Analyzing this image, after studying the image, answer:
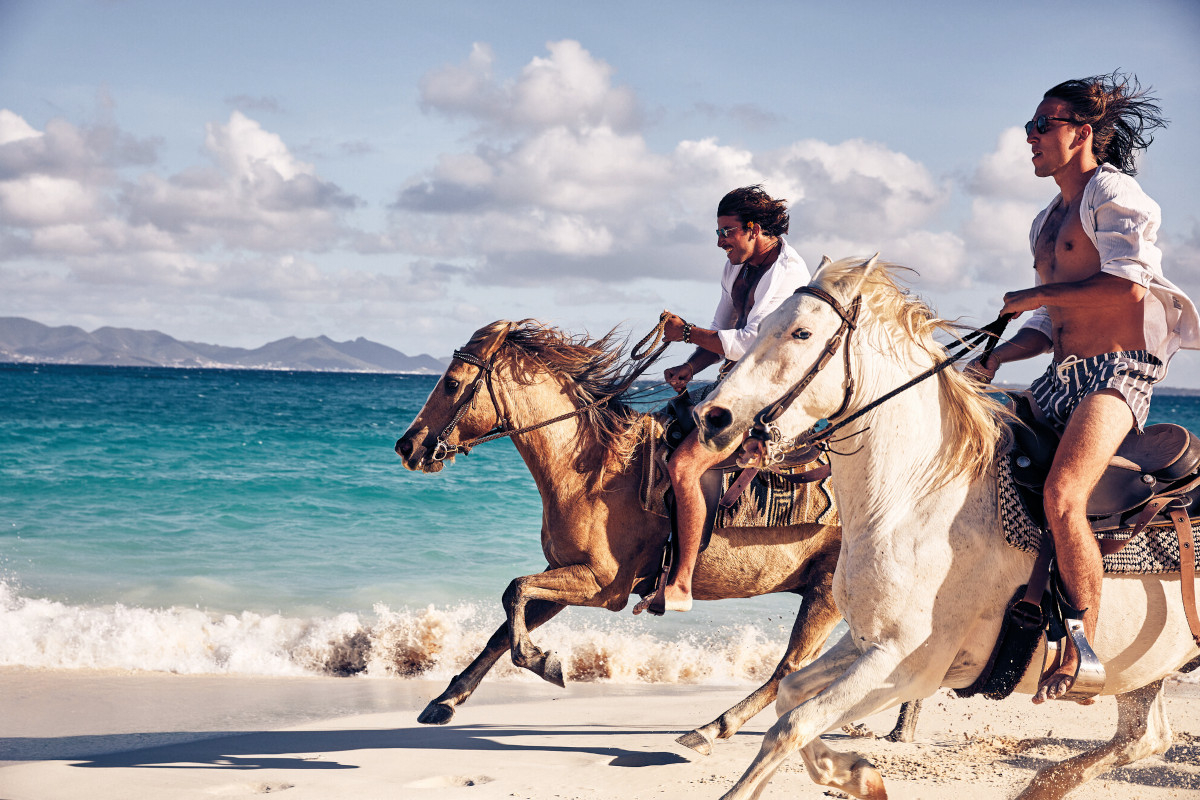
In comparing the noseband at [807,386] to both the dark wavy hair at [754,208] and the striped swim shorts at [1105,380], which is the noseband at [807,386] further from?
the dark wavy hair at [754,208]

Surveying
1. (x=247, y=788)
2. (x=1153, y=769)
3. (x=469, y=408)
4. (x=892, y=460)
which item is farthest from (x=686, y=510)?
(x=1153, y=769)

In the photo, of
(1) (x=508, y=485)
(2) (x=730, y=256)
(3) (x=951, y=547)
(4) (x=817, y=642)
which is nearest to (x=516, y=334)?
(2) (x=730, y=256)

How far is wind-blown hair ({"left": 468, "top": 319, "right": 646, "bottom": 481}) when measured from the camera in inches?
193

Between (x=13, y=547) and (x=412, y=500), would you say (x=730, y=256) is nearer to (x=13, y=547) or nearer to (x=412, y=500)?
(x=13, y=547)

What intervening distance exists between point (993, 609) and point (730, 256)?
8.67 feet

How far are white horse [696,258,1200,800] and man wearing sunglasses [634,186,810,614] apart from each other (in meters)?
1.40

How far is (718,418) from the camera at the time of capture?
111 inches

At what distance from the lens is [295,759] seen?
496 centimetres

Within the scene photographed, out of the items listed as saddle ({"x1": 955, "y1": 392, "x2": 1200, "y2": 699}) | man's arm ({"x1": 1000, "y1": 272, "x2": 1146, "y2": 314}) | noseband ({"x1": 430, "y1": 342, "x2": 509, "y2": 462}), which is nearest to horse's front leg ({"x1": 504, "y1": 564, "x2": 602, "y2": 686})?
noseband ({"x1": 430, "y1": 342, "x2": 509, "y2": 462})

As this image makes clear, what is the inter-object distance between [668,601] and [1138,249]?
2543mm

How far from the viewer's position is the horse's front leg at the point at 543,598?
4.38 m

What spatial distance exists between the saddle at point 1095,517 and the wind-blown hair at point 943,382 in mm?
120

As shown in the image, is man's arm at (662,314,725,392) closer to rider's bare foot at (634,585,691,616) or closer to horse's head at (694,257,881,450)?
rider's bare foot at (634,585,691,616)

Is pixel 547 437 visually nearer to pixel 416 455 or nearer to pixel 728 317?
pixel 416 455
